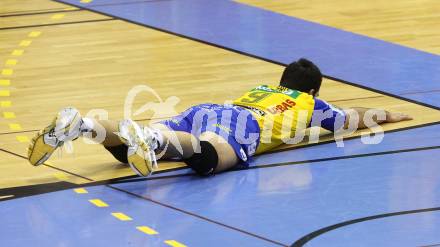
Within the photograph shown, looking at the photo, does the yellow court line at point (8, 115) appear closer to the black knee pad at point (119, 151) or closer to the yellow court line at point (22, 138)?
the yellow court line at point (22, 138)

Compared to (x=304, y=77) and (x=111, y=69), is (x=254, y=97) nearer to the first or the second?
(x=304, y=77)

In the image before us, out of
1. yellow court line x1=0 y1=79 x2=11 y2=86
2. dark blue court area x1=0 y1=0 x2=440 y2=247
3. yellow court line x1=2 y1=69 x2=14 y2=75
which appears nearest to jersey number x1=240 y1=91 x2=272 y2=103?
dark blue court area x1=0 y1=0 x2=440 y2=247

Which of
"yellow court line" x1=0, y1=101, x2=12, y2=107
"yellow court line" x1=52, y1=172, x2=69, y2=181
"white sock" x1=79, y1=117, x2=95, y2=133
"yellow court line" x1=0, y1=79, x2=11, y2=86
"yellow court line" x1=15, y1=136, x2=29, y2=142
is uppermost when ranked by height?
"white sock" x1=79, y1=117, x2=95, y2=133

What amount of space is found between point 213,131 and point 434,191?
1300 millimetres

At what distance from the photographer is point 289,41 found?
1016 cm

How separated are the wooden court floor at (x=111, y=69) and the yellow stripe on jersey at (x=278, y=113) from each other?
614 millimetres

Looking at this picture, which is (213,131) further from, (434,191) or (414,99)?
(414,99)

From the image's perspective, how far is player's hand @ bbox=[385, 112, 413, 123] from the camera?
7477 millimetres

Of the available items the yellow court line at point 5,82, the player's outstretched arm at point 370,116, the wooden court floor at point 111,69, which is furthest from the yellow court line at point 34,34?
the player's outstretched arm at point 370,116

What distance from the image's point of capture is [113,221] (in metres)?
5.73

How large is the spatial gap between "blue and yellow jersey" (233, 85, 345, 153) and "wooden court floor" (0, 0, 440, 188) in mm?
583

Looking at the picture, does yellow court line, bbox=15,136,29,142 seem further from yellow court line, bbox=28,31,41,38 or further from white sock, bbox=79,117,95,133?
yellow court line, bbox=28,31,41,38

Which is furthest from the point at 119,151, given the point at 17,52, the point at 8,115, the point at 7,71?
the point at 17,52

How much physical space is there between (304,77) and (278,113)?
13.6 inches
